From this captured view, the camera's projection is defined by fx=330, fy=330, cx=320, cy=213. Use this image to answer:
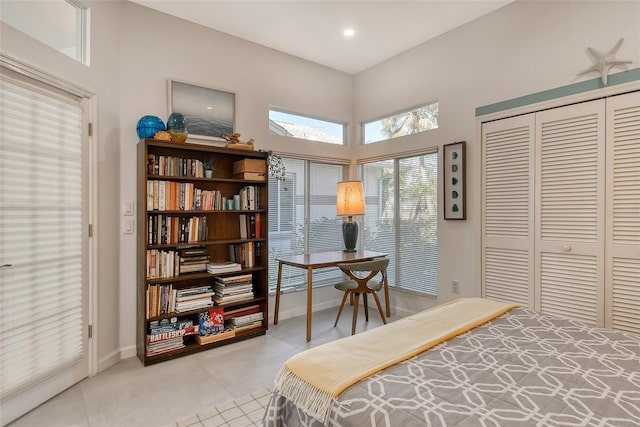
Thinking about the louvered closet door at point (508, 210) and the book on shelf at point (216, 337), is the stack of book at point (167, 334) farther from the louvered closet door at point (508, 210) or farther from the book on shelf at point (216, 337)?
the louvered closet door at point (508, 210)

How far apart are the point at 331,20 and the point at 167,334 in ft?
10.6

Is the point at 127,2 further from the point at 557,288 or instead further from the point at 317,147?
the point at 557,288

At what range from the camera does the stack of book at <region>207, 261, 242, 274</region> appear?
3.04m

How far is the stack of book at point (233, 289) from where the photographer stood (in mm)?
3102

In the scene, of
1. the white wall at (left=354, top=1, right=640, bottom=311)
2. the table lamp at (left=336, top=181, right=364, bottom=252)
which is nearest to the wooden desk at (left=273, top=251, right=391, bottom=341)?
the table lamp at (left=336, top=181, right=364, bottom=252)

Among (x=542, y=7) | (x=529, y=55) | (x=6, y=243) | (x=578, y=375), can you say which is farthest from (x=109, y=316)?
(x=542, y=7)

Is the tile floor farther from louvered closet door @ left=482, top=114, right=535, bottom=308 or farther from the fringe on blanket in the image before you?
louvered closet door @ left=482, top=114, right=535, bottom=308

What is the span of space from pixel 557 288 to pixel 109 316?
11.8ft

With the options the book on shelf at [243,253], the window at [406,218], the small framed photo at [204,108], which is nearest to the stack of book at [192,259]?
the book on shelf at [243,253]

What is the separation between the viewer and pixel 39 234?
2.12 metres

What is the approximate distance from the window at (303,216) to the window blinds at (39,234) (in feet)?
6.17

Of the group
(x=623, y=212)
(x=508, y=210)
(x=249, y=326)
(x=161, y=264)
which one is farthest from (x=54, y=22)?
(x=623, y=212)

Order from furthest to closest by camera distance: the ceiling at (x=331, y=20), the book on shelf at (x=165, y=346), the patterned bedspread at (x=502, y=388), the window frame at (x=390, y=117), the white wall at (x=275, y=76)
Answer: the window frame at (x=390, y=117) < the ceiling at (x=331, y=20) < the book on shelf at (x=165, y=346) < the white wall at (x=275, y=76) < the patterned bedspread at (x=502, y=388)

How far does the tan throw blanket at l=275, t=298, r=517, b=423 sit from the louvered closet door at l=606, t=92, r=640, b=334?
1.19m
